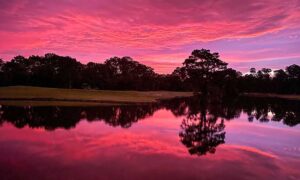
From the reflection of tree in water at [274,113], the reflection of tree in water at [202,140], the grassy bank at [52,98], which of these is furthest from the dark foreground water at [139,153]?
the grassy bank at [52,98]

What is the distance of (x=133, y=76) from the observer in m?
136

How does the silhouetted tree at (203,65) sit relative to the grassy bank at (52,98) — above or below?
above

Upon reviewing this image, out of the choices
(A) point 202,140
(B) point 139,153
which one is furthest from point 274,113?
(B) point 139,153

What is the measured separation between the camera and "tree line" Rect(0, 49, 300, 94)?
279 feet

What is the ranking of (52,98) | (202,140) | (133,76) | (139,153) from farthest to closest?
(133,76) → (52,98) → (202,140) → (139,153)

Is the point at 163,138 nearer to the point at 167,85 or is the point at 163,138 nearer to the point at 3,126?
the point at 3,126

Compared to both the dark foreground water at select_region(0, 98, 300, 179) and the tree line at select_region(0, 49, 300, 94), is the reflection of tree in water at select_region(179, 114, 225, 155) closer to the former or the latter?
the dark foreground water at select_region(0, 98, 300, 179)

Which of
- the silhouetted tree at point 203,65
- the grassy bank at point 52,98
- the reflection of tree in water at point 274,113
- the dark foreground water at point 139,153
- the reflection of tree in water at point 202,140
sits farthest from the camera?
the silhouetted tree at point 203,65

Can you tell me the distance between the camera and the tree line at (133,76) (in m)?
85.0

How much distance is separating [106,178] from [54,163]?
274 centimetres

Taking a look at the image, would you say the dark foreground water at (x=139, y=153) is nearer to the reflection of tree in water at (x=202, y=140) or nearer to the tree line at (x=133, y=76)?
the reflection of tree in water at (x=202, y=140)

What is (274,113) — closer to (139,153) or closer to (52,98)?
(139,153)

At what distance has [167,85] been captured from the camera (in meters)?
152

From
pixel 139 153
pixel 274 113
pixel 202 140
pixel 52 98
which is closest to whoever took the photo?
pixel 139 153
